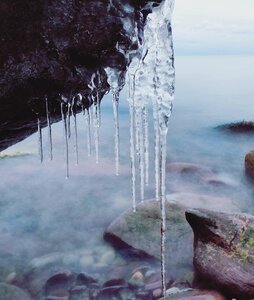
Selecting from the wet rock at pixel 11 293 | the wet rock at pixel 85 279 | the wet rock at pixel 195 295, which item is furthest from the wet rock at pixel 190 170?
the wet rock at pixel 11 293

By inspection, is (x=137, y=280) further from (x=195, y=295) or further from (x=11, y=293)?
(x=11, y=293)

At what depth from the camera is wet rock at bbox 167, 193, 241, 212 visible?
7.66 m

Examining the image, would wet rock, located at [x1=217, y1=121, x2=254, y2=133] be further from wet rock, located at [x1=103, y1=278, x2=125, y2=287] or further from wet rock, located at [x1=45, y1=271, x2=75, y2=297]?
wet rock, located at [x1=45, y1=271, x2=75, y2=297]

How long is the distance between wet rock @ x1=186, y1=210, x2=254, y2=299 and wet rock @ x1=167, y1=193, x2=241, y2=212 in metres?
2.28

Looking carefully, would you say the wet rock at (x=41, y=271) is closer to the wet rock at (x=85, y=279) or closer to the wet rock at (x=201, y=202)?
the wet rock at (x=85, y=279)

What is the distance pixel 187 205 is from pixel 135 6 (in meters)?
5.53

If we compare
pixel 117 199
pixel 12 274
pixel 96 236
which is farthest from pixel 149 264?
pixel 117 199

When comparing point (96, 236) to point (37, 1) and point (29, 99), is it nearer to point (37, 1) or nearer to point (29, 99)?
point (29, 99)

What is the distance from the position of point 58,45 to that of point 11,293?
4.14 metres

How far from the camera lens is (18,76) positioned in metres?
2.66

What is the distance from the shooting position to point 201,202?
313 inches

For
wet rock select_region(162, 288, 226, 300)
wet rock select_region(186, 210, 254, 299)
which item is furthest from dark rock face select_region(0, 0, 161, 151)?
wet rock select_region(162, 288, 226, 300)

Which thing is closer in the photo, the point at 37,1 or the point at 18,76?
the point at 37,1

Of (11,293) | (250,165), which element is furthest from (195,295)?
(250,165)
